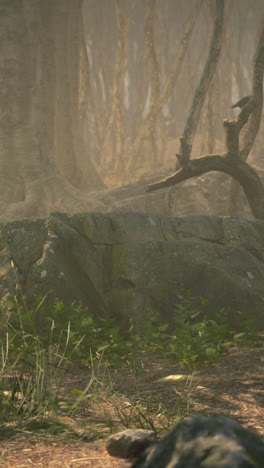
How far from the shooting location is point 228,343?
4.34m

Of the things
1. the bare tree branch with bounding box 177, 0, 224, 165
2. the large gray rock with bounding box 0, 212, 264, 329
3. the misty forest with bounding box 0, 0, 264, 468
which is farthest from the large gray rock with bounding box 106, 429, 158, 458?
the bare tree branch with bounding box 177, 0, 224, 165

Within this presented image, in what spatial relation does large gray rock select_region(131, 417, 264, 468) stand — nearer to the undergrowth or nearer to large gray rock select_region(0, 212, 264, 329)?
the undergrowth

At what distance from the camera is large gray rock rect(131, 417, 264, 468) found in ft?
5.33

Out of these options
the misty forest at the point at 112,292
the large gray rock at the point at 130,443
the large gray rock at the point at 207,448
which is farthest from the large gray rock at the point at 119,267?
the large gray rock at the point at 207,448

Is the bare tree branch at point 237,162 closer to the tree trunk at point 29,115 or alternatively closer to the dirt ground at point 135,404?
the tree trunk at point 29,115

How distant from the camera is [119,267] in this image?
5.66m

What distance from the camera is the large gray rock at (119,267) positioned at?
535cm

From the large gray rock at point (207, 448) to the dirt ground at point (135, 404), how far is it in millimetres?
563

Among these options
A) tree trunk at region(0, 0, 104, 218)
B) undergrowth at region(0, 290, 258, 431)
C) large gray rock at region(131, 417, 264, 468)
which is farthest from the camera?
tree trunk at region(0, 0, 104, 218)

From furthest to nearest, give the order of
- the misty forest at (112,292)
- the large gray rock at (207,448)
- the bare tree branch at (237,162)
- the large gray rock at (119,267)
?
the bare tree branch at (237,162) → the large gray rock at (119,267) → the misty forest at (112,292) → the large gray rock at (207,448)

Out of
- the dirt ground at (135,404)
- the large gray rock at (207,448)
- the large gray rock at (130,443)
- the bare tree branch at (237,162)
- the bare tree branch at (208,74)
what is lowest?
the dirt ground at (135,404)

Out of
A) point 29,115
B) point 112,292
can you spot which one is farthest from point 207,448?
point 29,115

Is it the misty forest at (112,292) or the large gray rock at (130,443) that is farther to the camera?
the misty forest at (112,292)

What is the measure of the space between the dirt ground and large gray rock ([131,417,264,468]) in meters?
0.56
